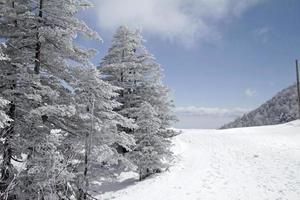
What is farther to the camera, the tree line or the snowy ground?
the snowy ground

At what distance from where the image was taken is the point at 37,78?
340 inches

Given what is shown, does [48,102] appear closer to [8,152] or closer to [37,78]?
[37,78]

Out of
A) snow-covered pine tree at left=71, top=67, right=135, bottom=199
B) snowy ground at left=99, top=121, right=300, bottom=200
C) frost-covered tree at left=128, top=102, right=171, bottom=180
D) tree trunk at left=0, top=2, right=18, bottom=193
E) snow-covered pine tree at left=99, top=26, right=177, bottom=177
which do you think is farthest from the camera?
snow-covered pine tree at left=99, top=26, right=177, bottom=177

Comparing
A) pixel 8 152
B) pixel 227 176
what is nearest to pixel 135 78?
pixel 227 176

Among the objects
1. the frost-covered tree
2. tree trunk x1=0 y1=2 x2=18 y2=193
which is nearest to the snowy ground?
the frost-covered tree

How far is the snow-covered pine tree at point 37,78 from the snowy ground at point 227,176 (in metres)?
6.36

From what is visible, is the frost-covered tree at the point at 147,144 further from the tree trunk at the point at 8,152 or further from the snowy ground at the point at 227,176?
the tree trunk at the point at 8,152

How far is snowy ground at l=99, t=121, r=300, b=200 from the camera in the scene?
13195 mm

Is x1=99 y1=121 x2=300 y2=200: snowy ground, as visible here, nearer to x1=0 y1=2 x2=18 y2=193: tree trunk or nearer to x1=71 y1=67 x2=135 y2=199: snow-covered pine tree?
x1=71 y1=67 x2=135 y2=199: snow-covered pine tree

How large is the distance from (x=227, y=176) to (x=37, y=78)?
12.2m

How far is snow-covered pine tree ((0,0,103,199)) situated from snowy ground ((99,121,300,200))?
636 cm

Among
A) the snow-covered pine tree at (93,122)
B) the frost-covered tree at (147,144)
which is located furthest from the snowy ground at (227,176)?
the snow-covered pine tree at (93,122)

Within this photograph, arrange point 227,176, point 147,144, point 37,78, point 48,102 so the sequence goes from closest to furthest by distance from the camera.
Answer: point 37,78 < point 48,102 < point 227,176 < point 147,144

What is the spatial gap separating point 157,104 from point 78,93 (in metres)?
9.44
